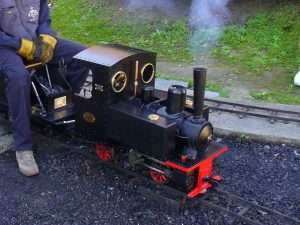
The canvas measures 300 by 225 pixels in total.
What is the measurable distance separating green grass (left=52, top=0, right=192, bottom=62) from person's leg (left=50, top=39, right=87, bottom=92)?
320 cm

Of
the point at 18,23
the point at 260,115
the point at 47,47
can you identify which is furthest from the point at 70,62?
the point at 260,115

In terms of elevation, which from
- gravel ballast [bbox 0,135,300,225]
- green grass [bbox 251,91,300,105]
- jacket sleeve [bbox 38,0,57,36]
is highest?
jacket sleeve [bbox 38,0,57,36]

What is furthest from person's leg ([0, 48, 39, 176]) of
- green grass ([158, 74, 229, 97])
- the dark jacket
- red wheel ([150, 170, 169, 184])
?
green grass ([158, 74, 229, 97])

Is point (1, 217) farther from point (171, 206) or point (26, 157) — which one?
point (171, 206)

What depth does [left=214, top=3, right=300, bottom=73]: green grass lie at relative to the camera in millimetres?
8078

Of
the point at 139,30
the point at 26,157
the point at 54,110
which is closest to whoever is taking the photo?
the point at 26,157

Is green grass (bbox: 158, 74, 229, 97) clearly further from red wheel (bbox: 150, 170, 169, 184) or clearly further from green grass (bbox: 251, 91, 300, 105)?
red wheel (bbox: 150, 170, 169, 184)

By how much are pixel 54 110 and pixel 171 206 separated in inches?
68.0

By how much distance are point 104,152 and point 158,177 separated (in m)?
0.69

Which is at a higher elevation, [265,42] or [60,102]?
[265,42]

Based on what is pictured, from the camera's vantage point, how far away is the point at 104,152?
491 cm

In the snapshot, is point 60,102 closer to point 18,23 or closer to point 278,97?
point 18,23

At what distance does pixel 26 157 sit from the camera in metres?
4.93

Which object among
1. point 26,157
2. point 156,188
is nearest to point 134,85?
point 156,188
